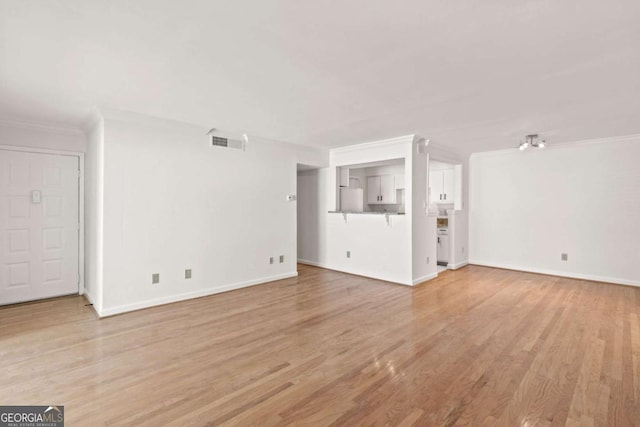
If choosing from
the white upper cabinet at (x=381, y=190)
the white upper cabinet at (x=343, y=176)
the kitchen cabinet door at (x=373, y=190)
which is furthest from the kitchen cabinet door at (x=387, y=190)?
the white upper cabinet at (x=343, y=176)

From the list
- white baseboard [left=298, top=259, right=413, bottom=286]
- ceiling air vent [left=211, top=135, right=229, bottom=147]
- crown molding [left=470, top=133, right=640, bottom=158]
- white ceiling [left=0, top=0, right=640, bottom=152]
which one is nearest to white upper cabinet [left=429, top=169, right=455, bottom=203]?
crown molding [left=470, top=133, right=640, bottom=158]

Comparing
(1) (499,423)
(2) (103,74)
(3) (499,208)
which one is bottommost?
(1) (499,423)

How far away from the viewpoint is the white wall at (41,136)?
13.7ft

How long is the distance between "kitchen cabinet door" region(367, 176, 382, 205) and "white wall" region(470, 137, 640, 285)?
2435 mm

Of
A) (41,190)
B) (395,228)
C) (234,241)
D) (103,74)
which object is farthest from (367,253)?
(41,190)

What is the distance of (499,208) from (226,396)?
6.59 meters

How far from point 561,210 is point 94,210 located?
7789 millimetres

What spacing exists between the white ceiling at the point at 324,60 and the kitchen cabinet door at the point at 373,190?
4.55 meters

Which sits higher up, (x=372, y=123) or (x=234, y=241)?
(x=372, y=123)

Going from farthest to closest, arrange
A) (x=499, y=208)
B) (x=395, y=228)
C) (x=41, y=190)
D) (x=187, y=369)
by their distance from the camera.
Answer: (x=499, y=208) < (x=395, y=228) < (x=41, y=190) < (x=187, y=369)

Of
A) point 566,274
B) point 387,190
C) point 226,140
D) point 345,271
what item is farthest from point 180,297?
point 566,274

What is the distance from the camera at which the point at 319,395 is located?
2238mm

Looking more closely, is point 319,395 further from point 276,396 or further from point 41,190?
point 41,190

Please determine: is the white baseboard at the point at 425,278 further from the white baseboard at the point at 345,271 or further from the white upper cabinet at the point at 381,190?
the white upper cabinet at the point at 381,190
